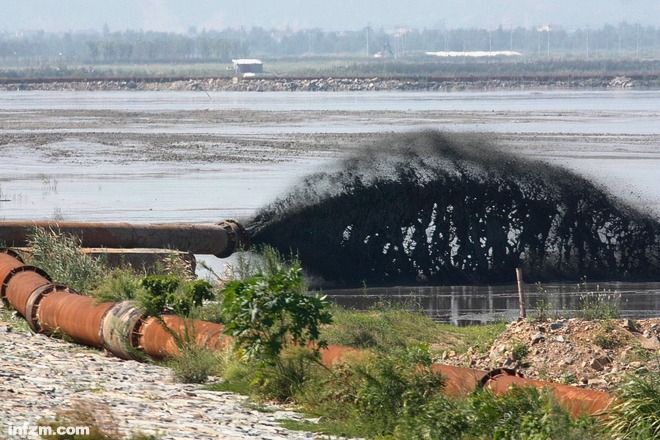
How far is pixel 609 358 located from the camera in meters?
16.5

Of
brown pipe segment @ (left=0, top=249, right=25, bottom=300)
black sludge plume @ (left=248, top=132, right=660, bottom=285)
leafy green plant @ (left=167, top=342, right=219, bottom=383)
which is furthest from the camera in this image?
black sludge plume @ (left=248, top=132, right=660, bottom=285)

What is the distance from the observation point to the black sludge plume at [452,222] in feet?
93.4

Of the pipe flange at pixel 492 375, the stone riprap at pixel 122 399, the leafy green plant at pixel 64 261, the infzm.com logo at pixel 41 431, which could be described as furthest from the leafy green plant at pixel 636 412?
the leafy green plant at pixel 64 261

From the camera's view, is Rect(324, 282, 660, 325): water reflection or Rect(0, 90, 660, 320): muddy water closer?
Rect(324, 282, 660, 325): water reflection

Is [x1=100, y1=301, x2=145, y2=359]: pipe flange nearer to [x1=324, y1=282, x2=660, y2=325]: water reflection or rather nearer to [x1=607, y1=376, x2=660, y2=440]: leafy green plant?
[x1=607, y1=376, x2=660, y2=440]: leafy green plant

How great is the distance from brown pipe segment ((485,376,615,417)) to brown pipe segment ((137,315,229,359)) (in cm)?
428

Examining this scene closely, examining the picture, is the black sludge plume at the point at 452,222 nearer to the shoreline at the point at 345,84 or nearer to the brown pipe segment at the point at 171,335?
the brown pipe segment at the point at 171,335

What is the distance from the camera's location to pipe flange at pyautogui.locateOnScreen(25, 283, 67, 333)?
17.7 m

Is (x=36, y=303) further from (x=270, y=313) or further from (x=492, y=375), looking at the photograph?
(x=492, y=375)

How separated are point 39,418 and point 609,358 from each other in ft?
28.2

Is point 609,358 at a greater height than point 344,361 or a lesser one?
lesser

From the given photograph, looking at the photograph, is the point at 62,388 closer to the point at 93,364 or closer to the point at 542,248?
the point at 93,364

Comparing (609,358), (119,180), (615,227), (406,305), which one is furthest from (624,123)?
(609,358)

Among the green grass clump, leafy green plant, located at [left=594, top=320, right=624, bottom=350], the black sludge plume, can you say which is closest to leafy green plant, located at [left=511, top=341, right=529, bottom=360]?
the green grass clump
